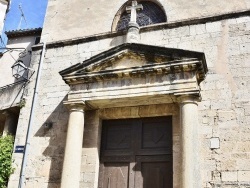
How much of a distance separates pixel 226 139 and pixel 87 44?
418 cm

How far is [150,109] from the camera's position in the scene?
7.43m

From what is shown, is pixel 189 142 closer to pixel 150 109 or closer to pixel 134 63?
pixel 150 109

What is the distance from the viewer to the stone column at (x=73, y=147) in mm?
6848

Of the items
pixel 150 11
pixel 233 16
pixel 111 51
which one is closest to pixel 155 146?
pixel 111 51

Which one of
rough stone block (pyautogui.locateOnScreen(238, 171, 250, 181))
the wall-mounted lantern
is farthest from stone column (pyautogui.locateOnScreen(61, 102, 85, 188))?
rough stone block (pyautogui.locateOnScreen(238, 171, 250, 181))

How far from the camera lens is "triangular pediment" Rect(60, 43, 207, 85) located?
6664 mm

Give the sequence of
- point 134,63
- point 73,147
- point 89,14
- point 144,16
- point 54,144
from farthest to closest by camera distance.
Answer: point 89,14 → point 144,16 → point 54,144 → point 134,63 → point 73,147

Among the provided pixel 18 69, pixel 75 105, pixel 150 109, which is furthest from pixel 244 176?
pixel 18 69

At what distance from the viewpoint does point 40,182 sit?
302 inches

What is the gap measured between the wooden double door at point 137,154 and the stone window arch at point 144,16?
2.86m

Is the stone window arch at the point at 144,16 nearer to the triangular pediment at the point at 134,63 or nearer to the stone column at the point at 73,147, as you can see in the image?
the triangular pediment at the point at 134,63

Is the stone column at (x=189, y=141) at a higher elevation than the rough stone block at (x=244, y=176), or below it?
higher

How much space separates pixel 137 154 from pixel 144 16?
3.93 meters

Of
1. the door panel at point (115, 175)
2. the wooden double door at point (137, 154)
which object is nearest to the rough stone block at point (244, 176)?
the wooden double door at point (137, 154)
